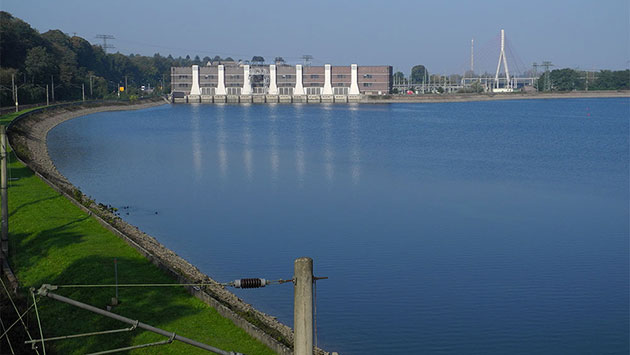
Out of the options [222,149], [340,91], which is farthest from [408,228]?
[340,91]

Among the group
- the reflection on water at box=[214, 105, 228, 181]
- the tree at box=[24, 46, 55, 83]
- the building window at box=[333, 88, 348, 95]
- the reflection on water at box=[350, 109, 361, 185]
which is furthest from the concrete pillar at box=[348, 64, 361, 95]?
the tree at box=[24, 46, 55, 83]

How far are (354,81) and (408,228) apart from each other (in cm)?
14354

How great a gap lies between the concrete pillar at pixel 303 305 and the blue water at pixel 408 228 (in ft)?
34.1

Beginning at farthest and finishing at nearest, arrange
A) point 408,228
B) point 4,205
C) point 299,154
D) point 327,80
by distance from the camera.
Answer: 1. point 327,80
2. point 299,154
3. point 408,228
4. point 4,205

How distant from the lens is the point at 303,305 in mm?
7164

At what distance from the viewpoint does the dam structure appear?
17275 cm

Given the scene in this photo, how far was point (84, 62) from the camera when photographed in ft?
517

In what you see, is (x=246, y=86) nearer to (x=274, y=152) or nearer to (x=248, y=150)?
(x=248, y=150)

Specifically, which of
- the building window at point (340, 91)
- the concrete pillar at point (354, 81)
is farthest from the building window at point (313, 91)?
the concrete pillar at point (354, 81)

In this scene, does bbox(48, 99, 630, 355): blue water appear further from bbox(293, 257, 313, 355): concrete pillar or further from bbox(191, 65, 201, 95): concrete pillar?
bbox(191, 65, 201, 95): concrete pillar

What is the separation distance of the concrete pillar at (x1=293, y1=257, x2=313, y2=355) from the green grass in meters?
7.13

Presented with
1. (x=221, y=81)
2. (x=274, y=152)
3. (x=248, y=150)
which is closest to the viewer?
(x=274, y=152)

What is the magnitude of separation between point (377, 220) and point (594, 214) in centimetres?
1029

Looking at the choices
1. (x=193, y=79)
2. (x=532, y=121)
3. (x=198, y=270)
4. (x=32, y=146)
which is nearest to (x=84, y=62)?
(x=193, y=79)
